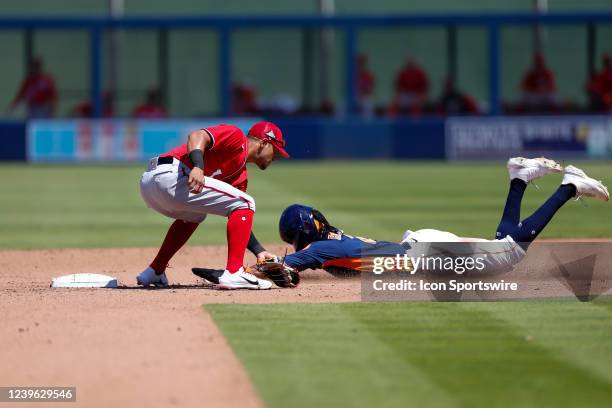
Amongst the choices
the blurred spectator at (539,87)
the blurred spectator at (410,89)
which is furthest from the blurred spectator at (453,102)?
the blurred spectator at (539,87)

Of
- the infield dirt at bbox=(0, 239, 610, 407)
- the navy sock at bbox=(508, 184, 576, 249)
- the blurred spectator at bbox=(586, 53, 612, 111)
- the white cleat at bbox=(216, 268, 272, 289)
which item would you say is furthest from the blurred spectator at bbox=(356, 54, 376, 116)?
the white cleat at bbox=(216, 268, 272, 289)

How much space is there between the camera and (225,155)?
8211 mm

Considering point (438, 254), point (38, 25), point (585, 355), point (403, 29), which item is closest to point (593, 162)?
point (403, 29)

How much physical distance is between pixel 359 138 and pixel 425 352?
2070 cm

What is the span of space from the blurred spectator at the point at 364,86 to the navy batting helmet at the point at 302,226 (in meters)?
18.7

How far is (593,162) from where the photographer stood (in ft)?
81.6

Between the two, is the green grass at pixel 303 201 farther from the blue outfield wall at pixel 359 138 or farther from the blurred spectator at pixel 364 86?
the blurred spectator at pixel 364 86

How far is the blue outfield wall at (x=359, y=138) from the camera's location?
85.0 ft

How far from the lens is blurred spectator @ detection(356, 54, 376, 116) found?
27375 millimetres

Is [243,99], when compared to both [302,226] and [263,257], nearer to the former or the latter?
[302,226]

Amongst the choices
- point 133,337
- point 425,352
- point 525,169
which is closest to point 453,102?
point 525,169

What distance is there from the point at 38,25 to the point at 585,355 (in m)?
22.7

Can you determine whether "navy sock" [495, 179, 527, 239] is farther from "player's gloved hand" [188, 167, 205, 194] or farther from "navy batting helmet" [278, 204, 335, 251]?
"player's gloved hand" [188, 167, 205, 194]

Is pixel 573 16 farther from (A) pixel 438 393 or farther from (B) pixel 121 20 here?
(A) pixel 438 393
